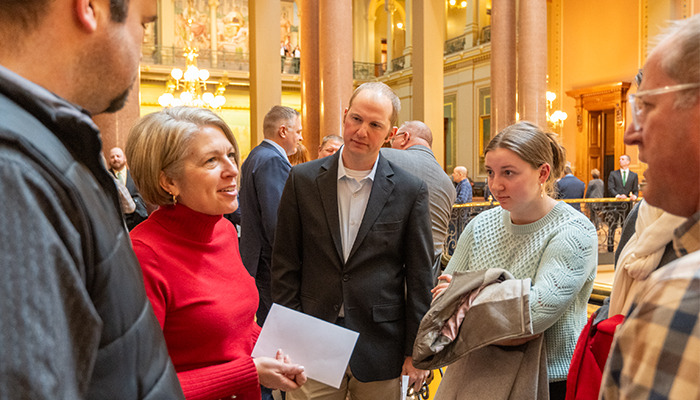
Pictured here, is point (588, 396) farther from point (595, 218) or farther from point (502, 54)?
point (502, 54)

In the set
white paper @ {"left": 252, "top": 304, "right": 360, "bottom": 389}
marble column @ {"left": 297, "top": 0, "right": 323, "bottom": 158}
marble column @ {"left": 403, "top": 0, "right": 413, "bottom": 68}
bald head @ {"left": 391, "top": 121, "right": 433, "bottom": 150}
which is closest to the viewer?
white paper @ {"left": 252, "top": 304, "right": 360, "bottom": 389}

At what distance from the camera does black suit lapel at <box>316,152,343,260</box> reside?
2336 millimetres

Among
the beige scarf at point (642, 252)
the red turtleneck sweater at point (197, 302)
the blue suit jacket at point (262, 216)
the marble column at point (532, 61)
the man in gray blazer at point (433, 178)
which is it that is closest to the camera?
the beige scarf at point (642, 252)

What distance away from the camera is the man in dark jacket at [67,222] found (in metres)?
0.59

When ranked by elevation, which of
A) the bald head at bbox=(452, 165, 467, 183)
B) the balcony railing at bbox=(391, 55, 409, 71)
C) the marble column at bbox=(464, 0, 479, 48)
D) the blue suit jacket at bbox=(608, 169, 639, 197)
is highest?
the marble column at bbox=(464, 0, 479, 48)

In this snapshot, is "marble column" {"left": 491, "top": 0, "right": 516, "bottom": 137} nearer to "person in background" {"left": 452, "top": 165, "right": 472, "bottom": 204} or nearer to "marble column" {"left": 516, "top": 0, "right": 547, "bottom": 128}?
"marble column" {"left": 516, "top": 0, "right": 547, "bottom": 128}

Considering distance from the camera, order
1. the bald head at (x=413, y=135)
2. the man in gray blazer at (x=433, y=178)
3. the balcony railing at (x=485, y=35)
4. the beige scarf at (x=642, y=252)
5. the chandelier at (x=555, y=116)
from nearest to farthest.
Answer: the beige scarf at (x=642, y=252)
the man in gray blazer at (x=433, y=178)
the bald head at (x=413, y=135)
the chandelier at (x=555, y=116)
the balcony railing at (x=485, y=35)

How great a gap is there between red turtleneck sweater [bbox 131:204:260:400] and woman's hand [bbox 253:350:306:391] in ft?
0.20

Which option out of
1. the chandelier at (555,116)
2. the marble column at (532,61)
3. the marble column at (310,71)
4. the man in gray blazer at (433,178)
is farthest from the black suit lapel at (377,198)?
the chandelier at (555,116)

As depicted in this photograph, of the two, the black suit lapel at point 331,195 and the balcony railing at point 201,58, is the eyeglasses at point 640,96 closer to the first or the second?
the black suit lapel at point 331,195

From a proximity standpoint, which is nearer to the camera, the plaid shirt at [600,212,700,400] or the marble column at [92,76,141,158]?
the plaid shirt at [600,212,700,400]

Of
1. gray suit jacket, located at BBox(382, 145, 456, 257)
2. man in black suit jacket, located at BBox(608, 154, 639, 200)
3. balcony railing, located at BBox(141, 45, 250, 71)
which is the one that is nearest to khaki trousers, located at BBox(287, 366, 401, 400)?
gray suit jacket, located at BBox(382, 145, 456, 257)

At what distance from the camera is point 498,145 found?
2.18m

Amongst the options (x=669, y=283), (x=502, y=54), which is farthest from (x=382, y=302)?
(x=502, y=54)
